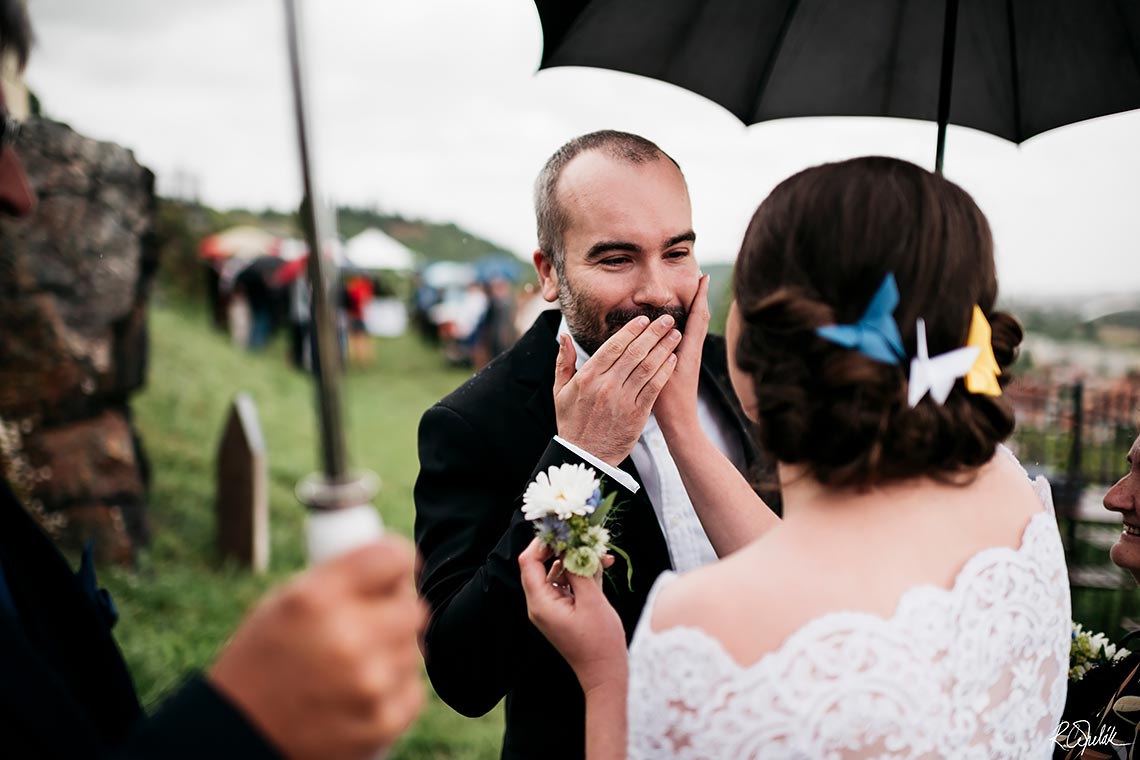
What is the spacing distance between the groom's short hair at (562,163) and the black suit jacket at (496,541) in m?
0.42

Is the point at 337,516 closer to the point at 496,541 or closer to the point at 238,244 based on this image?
the point at 496,541

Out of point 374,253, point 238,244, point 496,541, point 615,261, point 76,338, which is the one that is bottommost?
point 374,253

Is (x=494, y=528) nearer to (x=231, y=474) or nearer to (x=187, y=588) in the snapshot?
(x=187, y=588)

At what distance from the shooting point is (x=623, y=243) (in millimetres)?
2352

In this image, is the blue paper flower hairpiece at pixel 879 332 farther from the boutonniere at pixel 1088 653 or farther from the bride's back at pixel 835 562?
the boutonniere at pixel 1088 653

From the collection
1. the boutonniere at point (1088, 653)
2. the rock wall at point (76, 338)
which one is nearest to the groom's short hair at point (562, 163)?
the boutonniere at point (1088, 653)

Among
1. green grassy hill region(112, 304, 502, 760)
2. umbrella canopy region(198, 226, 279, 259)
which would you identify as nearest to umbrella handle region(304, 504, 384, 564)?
green grassy hill region(112, 304, 502, 760)

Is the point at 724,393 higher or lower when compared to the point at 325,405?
lower

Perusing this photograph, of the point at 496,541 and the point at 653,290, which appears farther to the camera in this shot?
the point at 653,290

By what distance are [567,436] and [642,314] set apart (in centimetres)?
65

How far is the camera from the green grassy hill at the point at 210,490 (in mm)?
4934

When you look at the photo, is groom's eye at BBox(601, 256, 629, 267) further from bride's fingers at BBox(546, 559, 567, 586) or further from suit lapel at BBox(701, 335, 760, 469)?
bride's fingers at BBox(546, 559, 567, 586)

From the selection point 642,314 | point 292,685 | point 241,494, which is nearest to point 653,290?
point 642,314

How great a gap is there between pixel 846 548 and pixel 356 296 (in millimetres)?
20482
